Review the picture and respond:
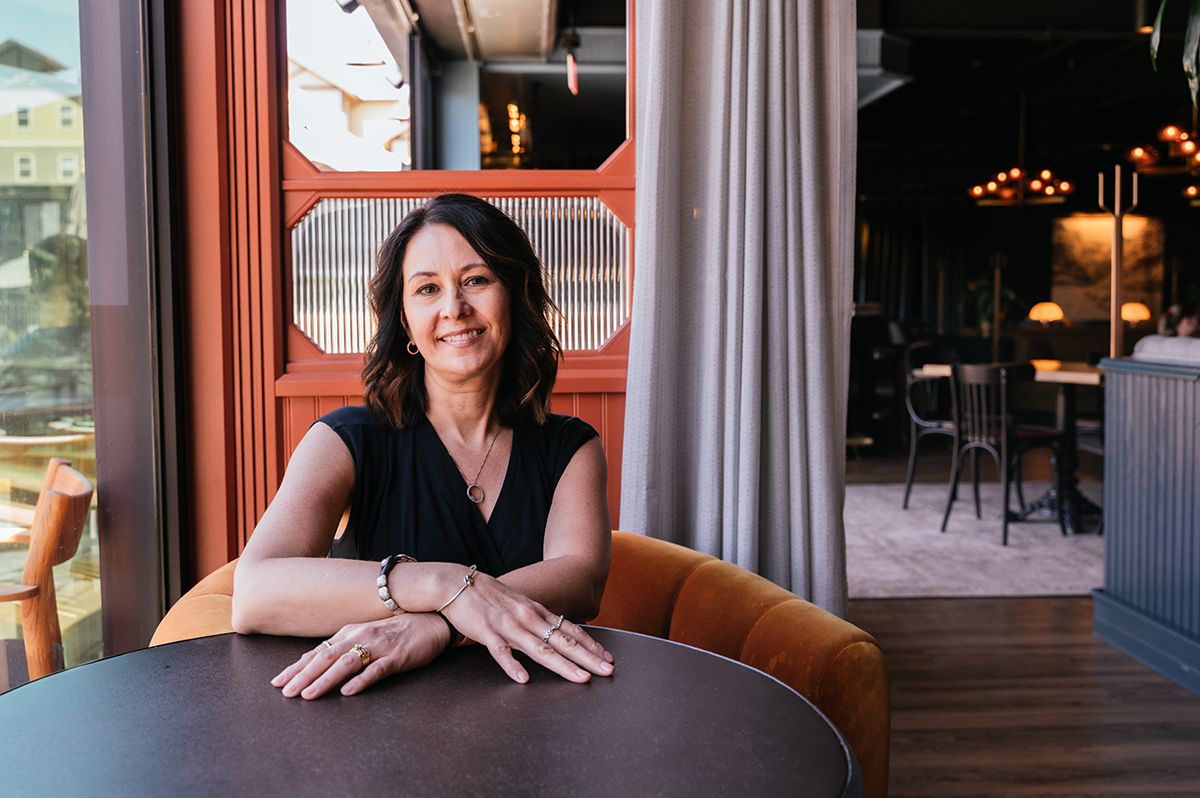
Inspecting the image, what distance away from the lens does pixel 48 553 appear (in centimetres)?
173

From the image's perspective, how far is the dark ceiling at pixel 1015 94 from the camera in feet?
22.1

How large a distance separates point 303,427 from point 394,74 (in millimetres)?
2876

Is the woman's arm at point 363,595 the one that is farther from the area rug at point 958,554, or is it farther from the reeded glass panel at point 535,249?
the area rug at point 958,554

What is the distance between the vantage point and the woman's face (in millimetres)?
1467

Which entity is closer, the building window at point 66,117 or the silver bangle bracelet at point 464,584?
the silver bangle bracelet at point 464,584

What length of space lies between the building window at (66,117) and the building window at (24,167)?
0.15 m

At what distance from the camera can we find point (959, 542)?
507 cm

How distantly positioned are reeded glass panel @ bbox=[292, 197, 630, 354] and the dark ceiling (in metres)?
5.37

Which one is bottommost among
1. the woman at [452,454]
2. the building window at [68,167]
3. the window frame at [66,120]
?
the woman at [452,454]

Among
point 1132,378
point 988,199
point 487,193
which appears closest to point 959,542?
point 1132,378

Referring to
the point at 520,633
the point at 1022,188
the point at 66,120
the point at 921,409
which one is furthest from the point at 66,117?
the point at 1022,188

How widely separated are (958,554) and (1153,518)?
1534mm

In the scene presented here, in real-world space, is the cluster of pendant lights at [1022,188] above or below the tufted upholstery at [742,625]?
above

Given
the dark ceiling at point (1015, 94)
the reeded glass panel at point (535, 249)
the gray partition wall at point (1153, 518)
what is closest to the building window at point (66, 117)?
the reeded glass panel at point (535, 249)
